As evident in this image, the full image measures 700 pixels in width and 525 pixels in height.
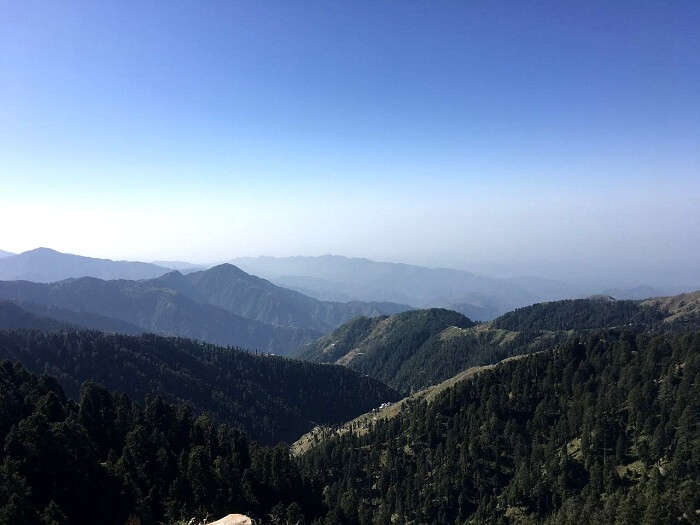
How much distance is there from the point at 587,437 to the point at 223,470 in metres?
105

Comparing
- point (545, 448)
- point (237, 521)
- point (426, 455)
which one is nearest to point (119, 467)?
point (237, 521)

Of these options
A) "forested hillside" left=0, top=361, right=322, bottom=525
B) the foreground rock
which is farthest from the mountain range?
the foreground rock

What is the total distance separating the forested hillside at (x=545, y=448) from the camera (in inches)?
3826

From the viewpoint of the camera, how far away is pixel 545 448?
13338cm

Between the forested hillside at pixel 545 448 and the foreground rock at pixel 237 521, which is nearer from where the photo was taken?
the foreground rock at pixel 237 521

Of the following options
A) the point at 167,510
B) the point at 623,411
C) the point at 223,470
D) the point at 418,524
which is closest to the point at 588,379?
the point at 623,411

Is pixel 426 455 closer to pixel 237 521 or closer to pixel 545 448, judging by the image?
pixel 545 448

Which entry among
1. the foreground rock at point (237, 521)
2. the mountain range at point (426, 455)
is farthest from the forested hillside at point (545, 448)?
the foreground rock at point (237, 521)

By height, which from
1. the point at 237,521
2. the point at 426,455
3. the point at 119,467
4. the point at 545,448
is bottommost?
the point at 426,455

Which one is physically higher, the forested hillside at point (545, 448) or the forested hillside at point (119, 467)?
the forested hillside at point (119, 467)

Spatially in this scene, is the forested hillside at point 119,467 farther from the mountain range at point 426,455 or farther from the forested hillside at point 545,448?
the forested hillside at point 545,448

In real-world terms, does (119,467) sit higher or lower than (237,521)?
lower

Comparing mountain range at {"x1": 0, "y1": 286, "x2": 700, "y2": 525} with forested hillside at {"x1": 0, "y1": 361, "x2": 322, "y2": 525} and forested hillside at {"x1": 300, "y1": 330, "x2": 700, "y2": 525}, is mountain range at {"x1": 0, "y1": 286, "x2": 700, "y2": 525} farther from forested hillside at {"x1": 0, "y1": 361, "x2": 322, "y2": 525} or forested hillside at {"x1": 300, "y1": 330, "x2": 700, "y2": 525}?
forested hillside at {"x1": 300, "y1": 330, "x2": 700, "y2": 525}

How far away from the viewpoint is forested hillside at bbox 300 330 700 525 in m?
97.2
